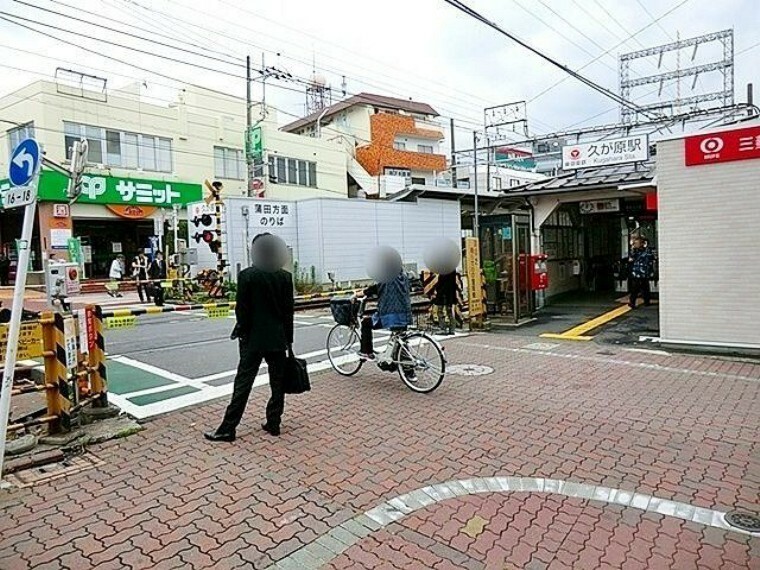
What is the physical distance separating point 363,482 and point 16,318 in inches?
108

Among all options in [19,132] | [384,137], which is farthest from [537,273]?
[384,137]

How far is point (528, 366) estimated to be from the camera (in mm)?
8125

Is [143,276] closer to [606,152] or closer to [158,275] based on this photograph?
[158,275]

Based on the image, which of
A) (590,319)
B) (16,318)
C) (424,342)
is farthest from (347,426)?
(590,319)

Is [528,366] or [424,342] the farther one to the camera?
[528,366]

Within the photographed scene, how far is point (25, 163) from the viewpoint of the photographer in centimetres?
389

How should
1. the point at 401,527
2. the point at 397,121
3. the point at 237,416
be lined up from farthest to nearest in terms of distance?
the point at 397,121 < the point at 237,416 < the point at 401,527

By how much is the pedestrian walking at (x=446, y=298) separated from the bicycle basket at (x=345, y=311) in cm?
355

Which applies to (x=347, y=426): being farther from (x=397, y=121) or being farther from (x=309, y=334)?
(x=397, y=121)

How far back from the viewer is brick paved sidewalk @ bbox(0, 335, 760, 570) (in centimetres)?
325

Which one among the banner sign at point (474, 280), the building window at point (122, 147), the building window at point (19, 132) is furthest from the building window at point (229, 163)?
the banner sign at point (474, 280)

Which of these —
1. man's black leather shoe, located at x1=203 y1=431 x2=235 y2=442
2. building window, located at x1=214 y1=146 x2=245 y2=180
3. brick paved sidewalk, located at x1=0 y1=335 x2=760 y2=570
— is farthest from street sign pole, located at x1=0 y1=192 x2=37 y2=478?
building window, located at x1=214 y1=146 x2=245 y2=180

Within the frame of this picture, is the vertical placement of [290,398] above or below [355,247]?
below

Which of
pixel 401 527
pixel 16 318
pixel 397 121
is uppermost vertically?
pixel 397 121
